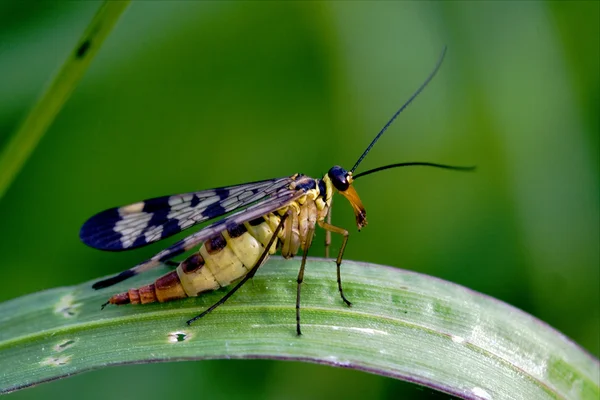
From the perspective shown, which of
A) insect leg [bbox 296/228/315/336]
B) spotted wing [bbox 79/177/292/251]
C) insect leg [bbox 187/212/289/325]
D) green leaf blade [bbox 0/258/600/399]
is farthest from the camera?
spotted wing [bbox 79/177/292/251]

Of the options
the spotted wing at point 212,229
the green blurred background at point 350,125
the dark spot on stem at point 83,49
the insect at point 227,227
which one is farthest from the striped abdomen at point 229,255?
the dark spot on stem at point 83,49

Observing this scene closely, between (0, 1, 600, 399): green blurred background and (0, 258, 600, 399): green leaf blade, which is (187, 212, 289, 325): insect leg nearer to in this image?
(0, 258, 600, 399): green leaf blade

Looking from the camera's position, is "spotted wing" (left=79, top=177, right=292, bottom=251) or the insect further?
"spotted wing" (left=79, top=177, right=292, bottom=251)

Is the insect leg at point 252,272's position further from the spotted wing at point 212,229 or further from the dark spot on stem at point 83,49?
the dark spot on stem at point 83,49

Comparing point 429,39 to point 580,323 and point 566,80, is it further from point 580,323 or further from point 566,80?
point 580,323

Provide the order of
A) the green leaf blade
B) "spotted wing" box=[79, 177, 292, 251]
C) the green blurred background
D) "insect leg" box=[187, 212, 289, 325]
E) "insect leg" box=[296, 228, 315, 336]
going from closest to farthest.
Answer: the green leaf blade < "insect leg" box=[296, 228, 315, 336] < "insect leg" box=[187, 212, 289, 325] < "spotted wing" box=[79, 177, 292, 251] < the green blurred background

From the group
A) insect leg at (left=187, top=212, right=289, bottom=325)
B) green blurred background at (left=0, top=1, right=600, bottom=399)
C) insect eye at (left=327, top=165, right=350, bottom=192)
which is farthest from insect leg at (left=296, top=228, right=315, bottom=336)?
green blurred background at (left=0, top=1, right=600, bottom=399)

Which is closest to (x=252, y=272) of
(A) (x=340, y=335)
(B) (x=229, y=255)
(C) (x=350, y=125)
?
(B) (x=229, y=255)
